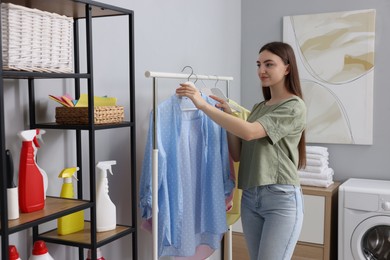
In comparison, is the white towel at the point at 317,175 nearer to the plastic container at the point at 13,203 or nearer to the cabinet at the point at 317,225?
the cabinet at the point at 317,225

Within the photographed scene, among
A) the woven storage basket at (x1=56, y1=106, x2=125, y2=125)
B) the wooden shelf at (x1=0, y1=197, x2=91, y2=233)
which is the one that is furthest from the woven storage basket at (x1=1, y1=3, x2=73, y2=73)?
the wooden shelf at (x1=0, y1=197, x2=91, y2=233)

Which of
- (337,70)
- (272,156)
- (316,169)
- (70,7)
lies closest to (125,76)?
(70,7)

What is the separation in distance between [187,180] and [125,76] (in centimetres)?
59

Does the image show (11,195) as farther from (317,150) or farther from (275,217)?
(317,150)

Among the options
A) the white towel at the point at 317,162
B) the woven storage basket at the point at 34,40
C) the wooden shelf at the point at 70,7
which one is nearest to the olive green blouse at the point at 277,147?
the wooden shelf at the point at 70,7

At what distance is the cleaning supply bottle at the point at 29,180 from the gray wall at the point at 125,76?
0.67ft

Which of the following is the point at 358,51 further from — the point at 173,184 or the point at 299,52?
the point at 173,184

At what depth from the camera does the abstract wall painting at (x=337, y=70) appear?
11.0ft

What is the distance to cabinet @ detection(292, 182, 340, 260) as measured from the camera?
3096mm

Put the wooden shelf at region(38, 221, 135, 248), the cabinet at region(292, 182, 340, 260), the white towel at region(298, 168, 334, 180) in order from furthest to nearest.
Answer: the white towel at region(298, 168, 334, 180) < the cabinet at region(292, 182, 340, 260) < the wooden shelf at region(38, 221, 135, 248)

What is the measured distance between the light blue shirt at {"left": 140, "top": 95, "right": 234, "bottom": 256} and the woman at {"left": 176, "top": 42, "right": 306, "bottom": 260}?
0.15 m

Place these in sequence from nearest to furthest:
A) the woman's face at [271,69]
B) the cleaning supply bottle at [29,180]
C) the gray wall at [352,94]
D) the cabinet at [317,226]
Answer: the cleaning supply bottle at [29,180] → the woman's face at [271,69] → the cabinet at [317,226] → the gray wall at [352,94]

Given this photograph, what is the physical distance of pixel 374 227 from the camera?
9.98 ft

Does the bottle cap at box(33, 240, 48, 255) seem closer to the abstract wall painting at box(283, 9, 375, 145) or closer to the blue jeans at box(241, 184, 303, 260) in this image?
the blue jeans at box(241, 184, 303, 260)
